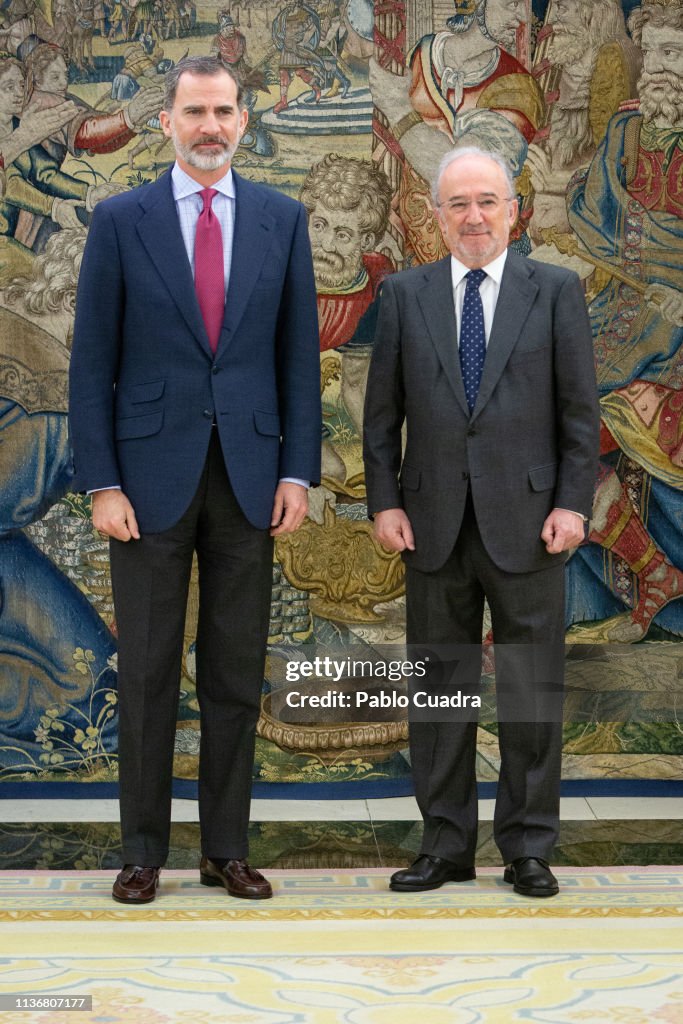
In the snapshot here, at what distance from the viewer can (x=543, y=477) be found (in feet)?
11.1

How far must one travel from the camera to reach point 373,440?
3.48 meters

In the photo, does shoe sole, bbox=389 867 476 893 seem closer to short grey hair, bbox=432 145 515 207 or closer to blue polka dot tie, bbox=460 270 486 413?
blue polka dot tie, bbox=460 270 486 413

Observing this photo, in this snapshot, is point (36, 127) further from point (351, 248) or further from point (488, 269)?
point (488, 269)

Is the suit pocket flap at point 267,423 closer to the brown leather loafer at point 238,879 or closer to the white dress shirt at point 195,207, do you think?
the white dress shirt at point 195,207

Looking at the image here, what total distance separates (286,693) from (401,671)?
0.38m

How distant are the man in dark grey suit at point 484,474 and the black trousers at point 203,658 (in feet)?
1.22

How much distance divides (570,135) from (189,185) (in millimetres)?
1540

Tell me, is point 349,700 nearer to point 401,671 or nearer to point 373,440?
point 401,671

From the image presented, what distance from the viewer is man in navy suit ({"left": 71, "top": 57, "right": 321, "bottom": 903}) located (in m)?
3.30

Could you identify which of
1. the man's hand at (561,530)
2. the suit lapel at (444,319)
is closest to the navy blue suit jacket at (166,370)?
the suit lapel at (444,319)

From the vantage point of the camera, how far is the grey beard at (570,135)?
4406mm

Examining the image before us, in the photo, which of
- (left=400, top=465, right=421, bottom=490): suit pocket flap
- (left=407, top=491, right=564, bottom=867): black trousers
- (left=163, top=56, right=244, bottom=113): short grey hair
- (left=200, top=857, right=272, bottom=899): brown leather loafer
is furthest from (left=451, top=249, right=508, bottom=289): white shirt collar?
(left=200, top=857, right=272, bottom=899): brown leather loafer

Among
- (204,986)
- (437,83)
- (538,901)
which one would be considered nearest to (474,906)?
(538,901)

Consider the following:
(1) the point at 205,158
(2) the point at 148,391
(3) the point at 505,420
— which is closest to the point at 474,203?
(3) the point at 505,420
